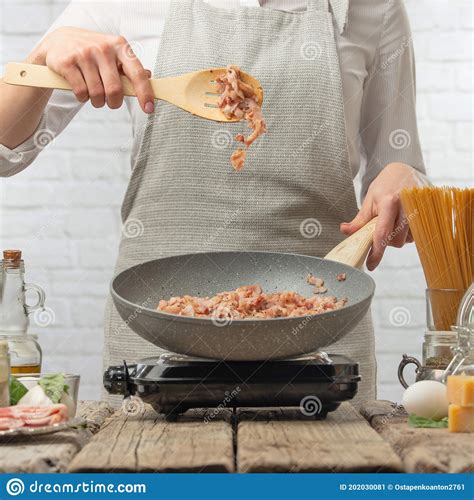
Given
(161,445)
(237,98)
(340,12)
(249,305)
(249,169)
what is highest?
(340,12)

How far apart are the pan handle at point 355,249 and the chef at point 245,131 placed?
0.37ft

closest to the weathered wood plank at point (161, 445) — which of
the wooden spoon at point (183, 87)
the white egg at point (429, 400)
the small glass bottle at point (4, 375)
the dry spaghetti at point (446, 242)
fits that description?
the small glass bottle at point (4, 375)

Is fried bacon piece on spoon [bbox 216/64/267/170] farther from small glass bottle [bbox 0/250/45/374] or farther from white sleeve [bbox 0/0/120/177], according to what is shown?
white sleeve [bbox 0/0/120/177]

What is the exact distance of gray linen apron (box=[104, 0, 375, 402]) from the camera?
1715 mm

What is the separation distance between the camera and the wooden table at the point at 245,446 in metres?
0.89

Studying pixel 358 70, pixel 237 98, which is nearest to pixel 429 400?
pixel 237 98

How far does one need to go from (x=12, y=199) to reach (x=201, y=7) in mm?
938

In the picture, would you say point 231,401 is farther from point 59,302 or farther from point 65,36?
point 59,302

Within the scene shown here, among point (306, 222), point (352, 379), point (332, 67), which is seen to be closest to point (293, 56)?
point (332, 67)

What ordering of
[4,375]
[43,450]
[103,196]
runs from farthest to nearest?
[103,196]
[4,375]
[43,450]

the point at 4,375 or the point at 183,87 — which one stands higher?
the point at 183,87

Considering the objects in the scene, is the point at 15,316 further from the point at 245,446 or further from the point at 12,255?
the point at 245,446

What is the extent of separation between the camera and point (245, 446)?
0.98 m

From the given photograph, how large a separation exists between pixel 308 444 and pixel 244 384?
19 cm
